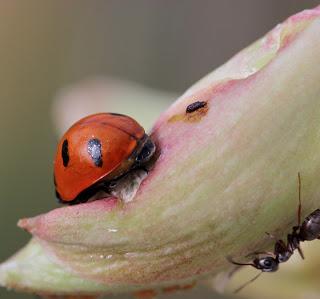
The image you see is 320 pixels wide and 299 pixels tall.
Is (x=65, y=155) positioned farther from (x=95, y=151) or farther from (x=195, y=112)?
(x=195, y=112)

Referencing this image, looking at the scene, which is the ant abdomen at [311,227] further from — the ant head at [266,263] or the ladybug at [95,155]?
the ladybug at [95,155]

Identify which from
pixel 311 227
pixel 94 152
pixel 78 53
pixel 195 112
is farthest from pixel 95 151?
pixel 78 53

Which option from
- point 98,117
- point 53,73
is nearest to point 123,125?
point 98,117

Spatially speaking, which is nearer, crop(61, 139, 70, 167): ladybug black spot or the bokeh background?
crop(61, 139, 70, 167): ladybug black spot

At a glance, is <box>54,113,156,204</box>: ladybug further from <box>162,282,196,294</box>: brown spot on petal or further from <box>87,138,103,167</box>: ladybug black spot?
<box>162,282,196,294</box>: brown spot on petal

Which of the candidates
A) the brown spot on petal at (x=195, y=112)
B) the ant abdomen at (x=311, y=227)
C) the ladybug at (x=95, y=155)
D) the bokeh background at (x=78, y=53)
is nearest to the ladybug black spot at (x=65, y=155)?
the ladybug at (x=95, y=155)

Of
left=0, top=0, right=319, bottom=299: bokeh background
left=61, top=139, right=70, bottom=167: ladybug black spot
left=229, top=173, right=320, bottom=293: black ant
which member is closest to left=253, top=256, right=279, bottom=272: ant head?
left=229, top=173, right=320, bottom=293: black ant
